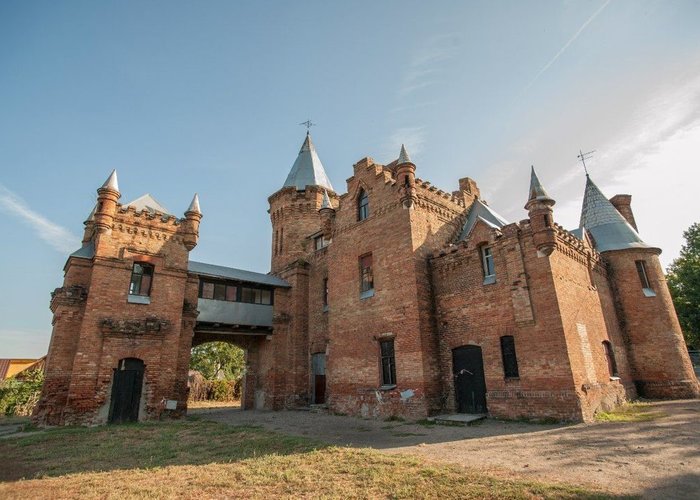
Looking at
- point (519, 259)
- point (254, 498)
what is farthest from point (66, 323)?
point (519, 259)

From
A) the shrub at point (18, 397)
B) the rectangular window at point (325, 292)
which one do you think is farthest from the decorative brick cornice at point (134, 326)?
the shrub at point (18, 397)

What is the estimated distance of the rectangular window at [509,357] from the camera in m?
13.8

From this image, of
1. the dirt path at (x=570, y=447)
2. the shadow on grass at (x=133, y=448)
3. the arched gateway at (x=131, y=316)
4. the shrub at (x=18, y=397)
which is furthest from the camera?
the shrub at (x=18, y=397)

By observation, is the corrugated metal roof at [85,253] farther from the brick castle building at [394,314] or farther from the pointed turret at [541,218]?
the pointed turret at [541,218]

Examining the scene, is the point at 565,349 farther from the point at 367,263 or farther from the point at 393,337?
the point at 367,263

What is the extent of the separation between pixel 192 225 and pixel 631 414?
20.5 m

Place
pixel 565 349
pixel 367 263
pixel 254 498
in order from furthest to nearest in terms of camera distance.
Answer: pixel 367 263
pixel 565 349
pixel 254 498

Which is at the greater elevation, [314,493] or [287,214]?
[287,214]

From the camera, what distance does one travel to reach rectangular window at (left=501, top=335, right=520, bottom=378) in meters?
13.8

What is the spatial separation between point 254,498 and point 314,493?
90cm

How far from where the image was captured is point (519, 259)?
14.3 metres

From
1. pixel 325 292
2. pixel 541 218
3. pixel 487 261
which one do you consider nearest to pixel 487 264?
pixel 487 261

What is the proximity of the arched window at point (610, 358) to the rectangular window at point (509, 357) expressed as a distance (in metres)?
5.98

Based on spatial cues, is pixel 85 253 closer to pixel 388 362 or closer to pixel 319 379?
pixel 319 379
